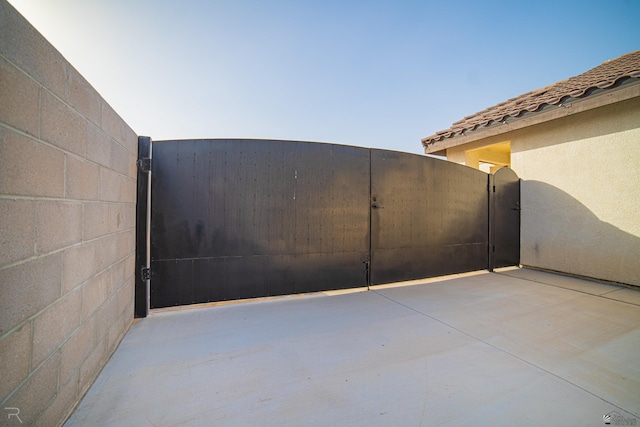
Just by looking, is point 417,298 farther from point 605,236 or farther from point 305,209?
point 605,236

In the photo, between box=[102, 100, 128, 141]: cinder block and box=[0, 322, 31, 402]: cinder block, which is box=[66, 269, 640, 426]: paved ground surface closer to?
box=[0, 322, 31, 402]: cinder block

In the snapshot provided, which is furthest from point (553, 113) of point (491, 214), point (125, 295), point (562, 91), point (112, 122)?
point (125, 295)

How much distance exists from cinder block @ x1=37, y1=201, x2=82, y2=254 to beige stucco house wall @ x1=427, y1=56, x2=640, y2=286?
6.47 meters

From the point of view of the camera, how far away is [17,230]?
97cm

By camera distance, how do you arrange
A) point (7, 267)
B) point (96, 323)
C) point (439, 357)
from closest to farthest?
point (7, 267)
point (96, 323)
point (439, 357)

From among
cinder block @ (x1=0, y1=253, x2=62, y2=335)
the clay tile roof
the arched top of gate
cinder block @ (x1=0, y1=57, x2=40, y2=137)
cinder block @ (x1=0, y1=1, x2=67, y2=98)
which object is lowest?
cinder block @ (x1=0, y1=253, x2=62, y2=335)

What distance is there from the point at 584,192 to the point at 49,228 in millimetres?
6732

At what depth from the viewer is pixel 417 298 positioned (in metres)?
3.32

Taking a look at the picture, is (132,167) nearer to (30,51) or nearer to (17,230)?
(30,51)

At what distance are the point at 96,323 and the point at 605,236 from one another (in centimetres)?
674

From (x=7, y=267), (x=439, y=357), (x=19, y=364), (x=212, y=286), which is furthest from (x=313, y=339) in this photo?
(x=7, y=267)

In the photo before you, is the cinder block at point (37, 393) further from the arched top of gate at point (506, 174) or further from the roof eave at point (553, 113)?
the roof eave at point (553, 113)

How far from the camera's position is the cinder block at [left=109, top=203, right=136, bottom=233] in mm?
1977

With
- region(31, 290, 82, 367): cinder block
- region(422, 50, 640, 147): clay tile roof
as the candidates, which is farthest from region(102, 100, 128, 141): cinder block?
region(422, 50, 640, 147): clay tile roof
